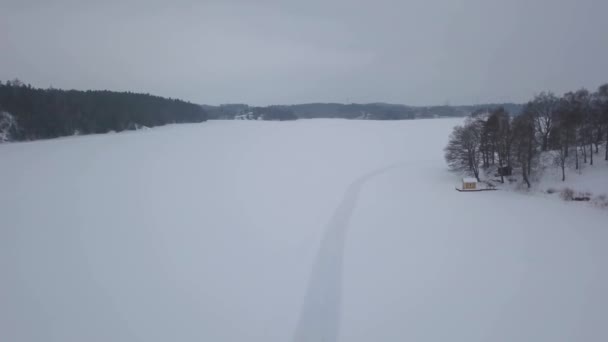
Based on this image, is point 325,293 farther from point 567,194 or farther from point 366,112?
point 366,112

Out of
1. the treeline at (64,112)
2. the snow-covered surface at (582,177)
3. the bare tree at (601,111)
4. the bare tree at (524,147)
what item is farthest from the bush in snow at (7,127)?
the bare tree at (601,111)

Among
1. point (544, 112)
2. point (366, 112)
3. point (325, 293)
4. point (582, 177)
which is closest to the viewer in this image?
point (325, 293)

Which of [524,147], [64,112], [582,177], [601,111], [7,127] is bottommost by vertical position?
[582,177]

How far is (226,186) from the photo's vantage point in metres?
23.4

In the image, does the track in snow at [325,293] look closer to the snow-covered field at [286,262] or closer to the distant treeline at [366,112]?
the snow-covered field at [286,262]

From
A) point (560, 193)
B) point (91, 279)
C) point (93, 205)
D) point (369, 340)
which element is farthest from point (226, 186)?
point (560, 193)

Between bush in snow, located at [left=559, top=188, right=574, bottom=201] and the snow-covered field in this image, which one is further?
bush in snow, located at [left=559, top=188, right=574, bottom=201]

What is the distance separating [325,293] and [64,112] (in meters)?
68.1

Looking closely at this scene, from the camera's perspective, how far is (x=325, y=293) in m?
10.5

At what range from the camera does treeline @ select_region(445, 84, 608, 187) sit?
79.0 ft

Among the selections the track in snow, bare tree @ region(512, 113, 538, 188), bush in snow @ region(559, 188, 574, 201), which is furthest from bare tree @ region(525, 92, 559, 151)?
the track in snow

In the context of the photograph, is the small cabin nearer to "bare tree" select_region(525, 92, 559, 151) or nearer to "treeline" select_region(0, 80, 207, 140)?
"bare tree" select_region(525, 92, 559, 151)

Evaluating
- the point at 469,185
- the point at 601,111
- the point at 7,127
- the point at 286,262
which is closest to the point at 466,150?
the point at 469,185

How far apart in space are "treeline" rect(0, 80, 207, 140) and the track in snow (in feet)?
194
